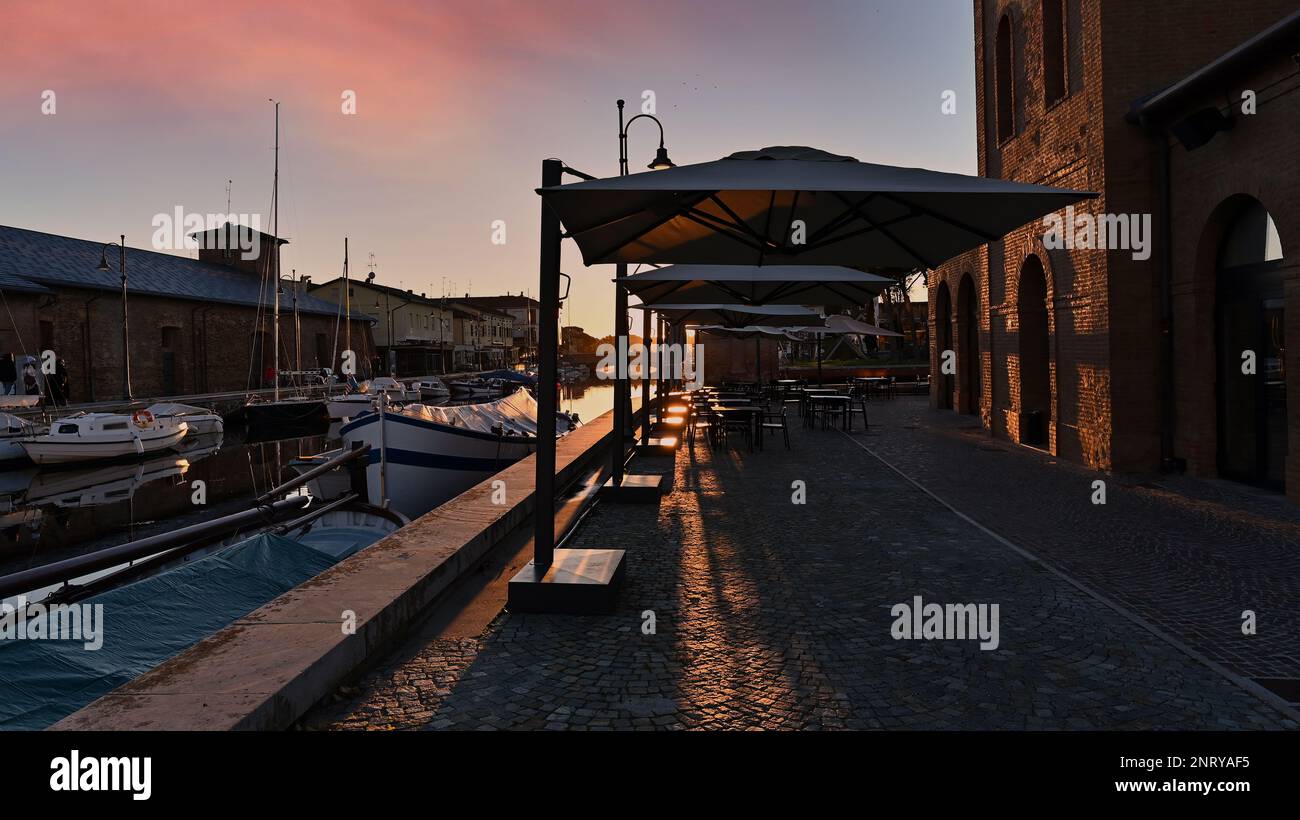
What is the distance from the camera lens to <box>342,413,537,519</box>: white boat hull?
43.5 ft

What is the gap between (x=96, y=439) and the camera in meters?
22.8

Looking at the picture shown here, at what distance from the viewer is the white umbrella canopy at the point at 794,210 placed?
14.2 ft

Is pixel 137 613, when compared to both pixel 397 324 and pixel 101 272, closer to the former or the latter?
pixel 101 272

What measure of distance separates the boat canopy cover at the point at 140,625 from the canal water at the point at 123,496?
294 inches

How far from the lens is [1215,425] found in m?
9.91

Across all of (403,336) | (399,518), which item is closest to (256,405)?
(399,518)

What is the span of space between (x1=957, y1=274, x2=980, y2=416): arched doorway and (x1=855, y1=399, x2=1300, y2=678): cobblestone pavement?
23.7 feet

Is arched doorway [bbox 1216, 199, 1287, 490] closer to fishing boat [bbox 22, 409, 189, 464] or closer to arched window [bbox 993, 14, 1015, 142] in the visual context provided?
arched window [bbox 993, 14, 1015, 142]

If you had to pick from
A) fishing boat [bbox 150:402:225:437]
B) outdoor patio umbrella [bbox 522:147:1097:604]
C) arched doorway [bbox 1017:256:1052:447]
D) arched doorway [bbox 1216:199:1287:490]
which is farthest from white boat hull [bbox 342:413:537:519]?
fishing boat [bbox 150:402:225:437]

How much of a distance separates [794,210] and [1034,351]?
33.2 feet

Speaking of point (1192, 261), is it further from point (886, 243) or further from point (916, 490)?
point (886, 243)

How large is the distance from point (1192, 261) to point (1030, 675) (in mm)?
8696
